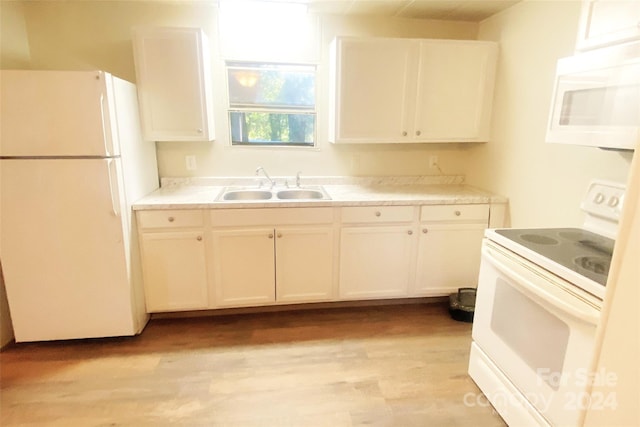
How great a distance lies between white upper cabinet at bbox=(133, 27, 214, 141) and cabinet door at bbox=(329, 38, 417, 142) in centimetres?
94

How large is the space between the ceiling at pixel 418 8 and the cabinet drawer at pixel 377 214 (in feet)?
4.78

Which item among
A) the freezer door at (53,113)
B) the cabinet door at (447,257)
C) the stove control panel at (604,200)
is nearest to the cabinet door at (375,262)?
the cabinet door at (447,257)

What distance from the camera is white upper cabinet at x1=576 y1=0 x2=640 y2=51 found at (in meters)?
1.40

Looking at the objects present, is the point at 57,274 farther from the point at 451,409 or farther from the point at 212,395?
the point at 451,409

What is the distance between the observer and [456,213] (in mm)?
2623

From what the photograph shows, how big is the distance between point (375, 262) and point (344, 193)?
58 centimetres

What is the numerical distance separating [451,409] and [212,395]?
1.23 meters

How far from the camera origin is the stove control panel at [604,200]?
1.70 m

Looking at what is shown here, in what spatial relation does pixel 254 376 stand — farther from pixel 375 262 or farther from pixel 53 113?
pixel 53 113

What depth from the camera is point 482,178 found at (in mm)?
2922

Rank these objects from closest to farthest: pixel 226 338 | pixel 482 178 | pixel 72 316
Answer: pixel 72 316, pixel 226 338, pixel 482 178

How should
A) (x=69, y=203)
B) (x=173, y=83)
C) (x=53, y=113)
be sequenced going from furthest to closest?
(x=173, y=83) < (x=69, y=203) < (x=53, y=113)

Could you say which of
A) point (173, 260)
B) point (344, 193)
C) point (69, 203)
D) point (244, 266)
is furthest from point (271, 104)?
point (69, 203)

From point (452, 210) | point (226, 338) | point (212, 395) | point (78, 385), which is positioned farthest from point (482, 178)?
point (78, 385)
